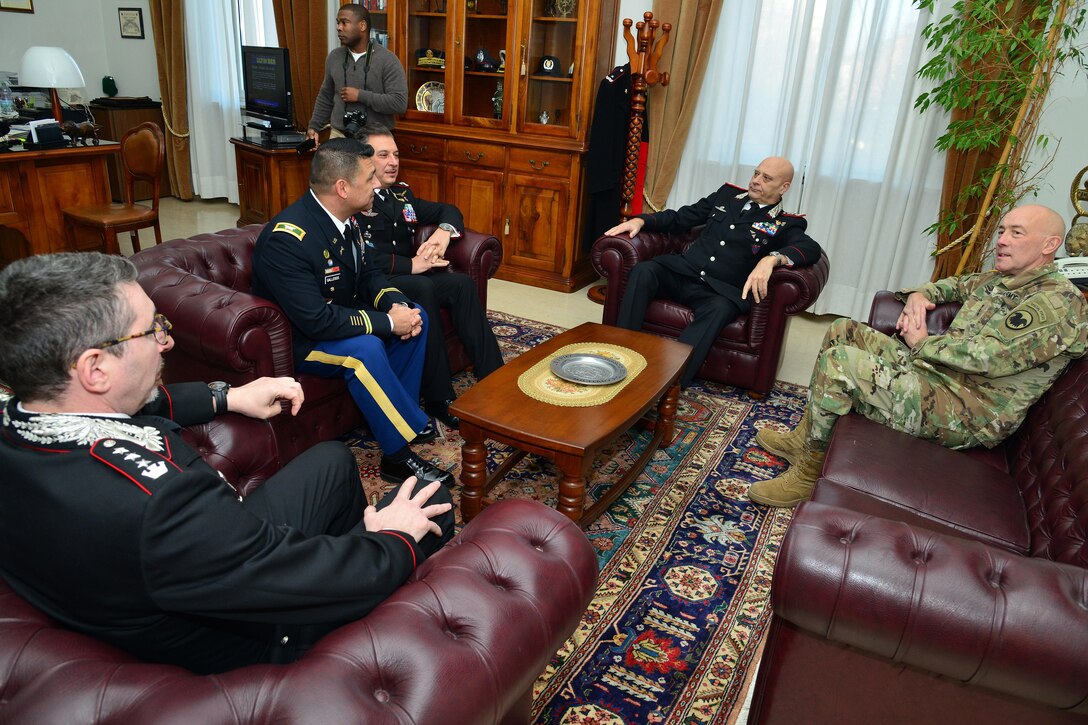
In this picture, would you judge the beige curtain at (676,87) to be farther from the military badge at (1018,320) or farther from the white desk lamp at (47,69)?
the white desk lamp at (47,69)

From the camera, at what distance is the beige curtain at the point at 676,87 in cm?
409

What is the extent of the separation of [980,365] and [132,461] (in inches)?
84.8

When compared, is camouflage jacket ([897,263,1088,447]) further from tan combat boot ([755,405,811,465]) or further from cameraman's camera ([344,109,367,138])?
cameraman's camera ([344,109,367,138])

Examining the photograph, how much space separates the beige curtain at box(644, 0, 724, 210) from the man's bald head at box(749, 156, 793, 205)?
1.18m

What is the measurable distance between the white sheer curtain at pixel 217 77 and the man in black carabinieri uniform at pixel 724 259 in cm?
431

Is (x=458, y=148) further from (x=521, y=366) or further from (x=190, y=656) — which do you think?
(x=190, y=656)

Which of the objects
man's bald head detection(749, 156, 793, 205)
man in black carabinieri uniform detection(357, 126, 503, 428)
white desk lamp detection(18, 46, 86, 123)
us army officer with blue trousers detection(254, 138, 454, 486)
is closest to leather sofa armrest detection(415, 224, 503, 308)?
man in black carabinieri uniform detection(357, 126, 503, 428)

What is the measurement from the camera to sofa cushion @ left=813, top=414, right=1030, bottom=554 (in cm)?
175

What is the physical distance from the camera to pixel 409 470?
8.09 ft

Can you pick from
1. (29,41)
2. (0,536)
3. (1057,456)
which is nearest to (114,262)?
(0,536)

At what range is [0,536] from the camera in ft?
3.17

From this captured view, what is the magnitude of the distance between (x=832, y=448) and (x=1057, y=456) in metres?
0.54

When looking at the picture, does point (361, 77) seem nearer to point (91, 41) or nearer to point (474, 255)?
point (474, 255)

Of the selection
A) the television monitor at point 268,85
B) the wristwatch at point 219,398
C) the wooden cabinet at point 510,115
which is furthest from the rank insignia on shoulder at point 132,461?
the television monitor at point 268,85
